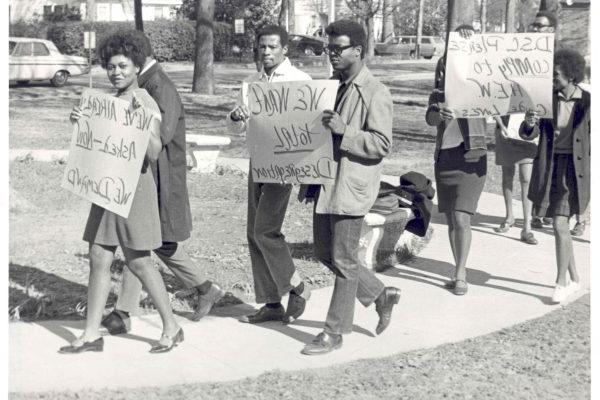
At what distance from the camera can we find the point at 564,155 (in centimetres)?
742

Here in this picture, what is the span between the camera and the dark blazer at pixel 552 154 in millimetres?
7289

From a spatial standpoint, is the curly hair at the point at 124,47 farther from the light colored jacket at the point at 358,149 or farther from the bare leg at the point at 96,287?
the light colored jacket at the point at 358,149

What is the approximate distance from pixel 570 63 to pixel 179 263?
3052 millimetres

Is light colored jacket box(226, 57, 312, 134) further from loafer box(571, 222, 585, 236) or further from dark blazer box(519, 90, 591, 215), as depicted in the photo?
loafer box(571, 222, 585, 236)

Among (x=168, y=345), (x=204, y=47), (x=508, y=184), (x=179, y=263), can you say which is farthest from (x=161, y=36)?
(x=168, y=345)

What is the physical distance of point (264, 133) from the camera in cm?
632

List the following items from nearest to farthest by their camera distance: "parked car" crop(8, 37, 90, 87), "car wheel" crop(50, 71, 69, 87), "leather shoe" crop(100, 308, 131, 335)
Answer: "leather shoe" crop(100, 308, 131, 335)
"parked car" crop(8, 37, 90, 87)
"car wheel" crop(50, 71, 69, 87)

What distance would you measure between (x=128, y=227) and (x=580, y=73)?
3451 mm

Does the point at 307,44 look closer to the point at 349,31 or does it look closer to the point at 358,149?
the point at 349,31

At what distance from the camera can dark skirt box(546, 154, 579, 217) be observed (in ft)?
24.1

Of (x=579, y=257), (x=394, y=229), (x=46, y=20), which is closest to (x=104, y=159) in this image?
(x=394, y=229)

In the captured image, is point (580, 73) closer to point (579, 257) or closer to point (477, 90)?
point (477, 90)

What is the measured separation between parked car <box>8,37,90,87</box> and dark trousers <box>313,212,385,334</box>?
23477mm

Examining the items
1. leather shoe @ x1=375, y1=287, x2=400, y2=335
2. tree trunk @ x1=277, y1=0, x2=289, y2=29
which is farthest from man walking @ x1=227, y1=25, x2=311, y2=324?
tree trunk @ x1=277, y1=0, x2=289, y2=29
